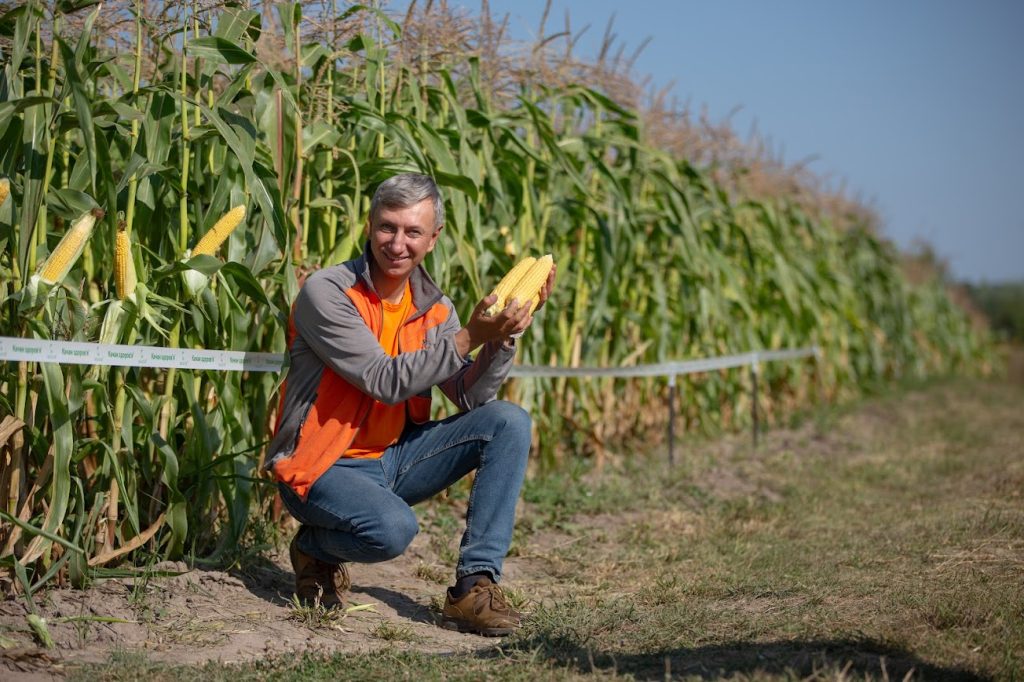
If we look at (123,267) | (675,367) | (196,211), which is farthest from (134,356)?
(675,367)

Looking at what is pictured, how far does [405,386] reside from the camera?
11.0ft

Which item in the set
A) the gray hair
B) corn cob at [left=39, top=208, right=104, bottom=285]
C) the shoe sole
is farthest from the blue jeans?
corn cob at [left=39, top=208, right=104, bottom=285]

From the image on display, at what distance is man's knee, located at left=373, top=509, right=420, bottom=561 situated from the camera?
11.1 feet

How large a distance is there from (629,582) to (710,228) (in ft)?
13.8

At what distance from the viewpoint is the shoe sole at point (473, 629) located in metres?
3.44

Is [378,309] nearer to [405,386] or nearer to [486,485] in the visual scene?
[405,386]

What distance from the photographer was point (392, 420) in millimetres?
3689

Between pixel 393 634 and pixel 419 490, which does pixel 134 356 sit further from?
pixel 393 634

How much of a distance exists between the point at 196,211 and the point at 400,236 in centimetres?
83

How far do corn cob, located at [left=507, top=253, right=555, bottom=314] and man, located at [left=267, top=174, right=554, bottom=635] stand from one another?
6cm

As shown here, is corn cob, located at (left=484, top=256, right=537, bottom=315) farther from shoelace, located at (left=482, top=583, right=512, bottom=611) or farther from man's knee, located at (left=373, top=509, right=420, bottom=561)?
shoelace, located at (left=482, top=583, right=512, bottom=611)

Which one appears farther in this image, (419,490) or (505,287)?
(419,490)

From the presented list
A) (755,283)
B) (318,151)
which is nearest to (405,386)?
(318,151)

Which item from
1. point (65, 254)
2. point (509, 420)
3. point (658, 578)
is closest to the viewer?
point (65, 254)
